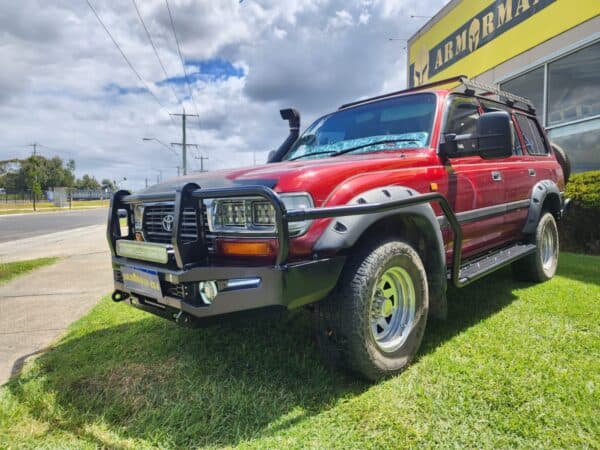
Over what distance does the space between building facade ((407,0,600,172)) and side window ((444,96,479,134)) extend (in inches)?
210

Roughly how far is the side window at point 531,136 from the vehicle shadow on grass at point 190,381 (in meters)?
2.24

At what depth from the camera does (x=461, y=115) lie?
3.53 meters

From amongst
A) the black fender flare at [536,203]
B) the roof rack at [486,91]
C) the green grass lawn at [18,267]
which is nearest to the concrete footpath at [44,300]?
the green grass lawn at [18,267]

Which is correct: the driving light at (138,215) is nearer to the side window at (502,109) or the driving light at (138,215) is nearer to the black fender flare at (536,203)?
the side window at (502,109)

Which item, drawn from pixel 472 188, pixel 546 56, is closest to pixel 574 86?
pixel 546 56

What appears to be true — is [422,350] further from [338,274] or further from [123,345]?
[123,345]

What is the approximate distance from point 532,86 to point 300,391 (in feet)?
31.2

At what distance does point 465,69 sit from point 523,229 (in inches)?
336

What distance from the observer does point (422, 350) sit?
2.92 m

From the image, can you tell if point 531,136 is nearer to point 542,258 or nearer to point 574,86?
point 542,258

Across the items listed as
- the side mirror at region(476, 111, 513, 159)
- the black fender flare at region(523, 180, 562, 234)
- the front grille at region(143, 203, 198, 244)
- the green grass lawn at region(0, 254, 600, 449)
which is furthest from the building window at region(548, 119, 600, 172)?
the front grille at region(143, 203, 198, 244)

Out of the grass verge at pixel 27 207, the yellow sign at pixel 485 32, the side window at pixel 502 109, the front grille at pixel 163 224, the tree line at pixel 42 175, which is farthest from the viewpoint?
the tree line at pixel 42 175

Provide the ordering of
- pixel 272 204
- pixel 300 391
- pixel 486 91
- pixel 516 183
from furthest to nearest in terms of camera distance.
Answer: pixel 516 183, pixel 486 91, pixel 300 391, pixel 272 204

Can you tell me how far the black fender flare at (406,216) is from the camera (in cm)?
220
